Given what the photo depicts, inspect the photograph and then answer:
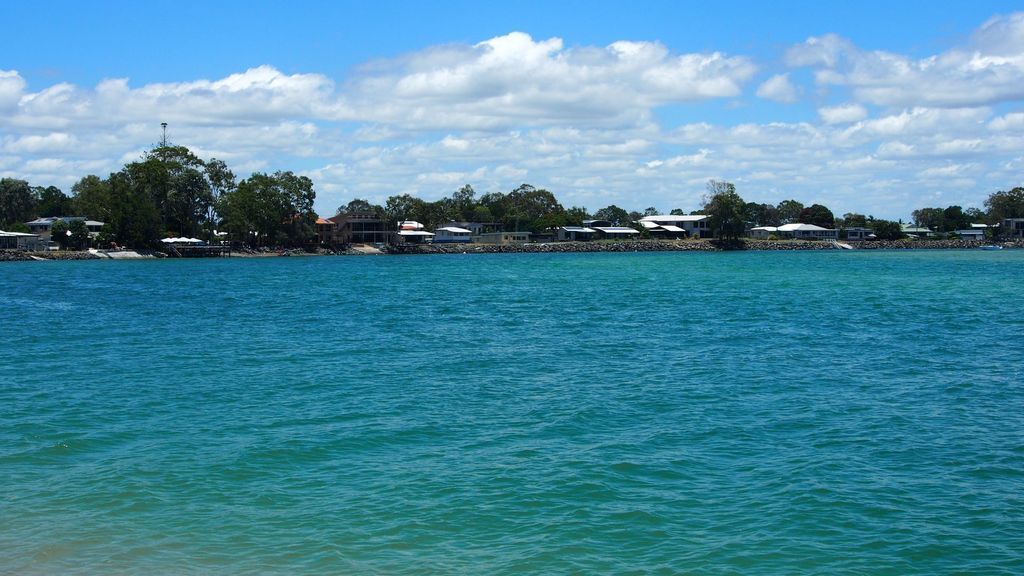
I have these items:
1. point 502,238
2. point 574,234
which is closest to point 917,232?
point 574,234

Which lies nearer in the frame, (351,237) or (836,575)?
(836,575)

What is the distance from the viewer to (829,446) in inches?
587

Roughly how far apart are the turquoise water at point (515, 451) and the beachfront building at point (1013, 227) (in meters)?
171

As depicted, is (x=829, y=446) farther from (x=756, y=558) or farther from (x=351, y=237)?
(x=351, y=237)

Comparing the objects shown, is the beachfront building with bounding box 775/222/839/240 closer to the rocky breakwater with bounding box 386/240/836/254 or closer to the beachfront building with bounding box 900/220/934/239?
the rocky breakwater with bounding box 386/240/836/254

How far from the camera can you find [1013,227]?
7101 inches

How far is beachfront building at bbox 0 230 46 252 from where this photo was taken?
368 feet

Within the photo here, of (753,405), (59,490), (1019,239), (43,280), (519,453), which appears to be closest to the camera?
(59,490)

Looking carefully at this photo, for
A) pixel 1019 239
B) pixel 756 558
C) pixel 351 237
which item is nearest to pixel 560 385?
pixel 756 558

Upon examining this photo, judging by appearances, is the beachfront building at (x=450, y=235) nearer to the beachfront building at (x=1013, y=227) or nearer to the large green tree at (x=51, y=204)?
the large green tree at (x=51, y=204)

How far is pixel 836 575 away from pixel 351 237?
142701 millimetres

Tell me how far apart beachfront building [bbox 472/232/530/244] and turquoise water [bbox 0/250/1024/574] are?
5277 inches

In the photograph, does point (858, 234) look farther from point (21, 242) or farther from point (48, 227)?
point (21, 242)

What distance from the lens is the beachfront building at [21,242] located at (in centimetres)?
11206
